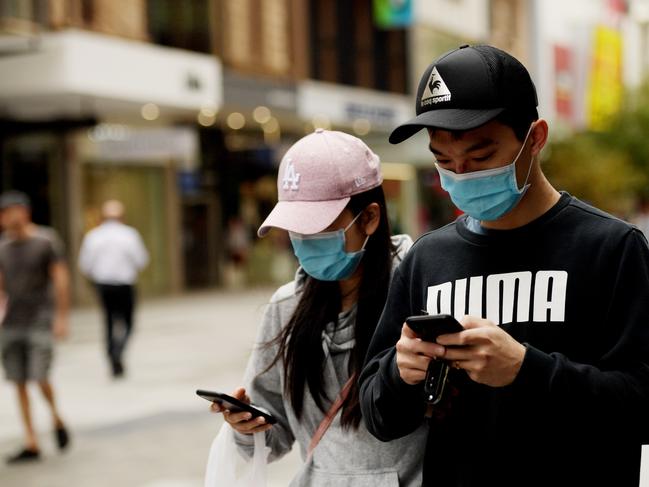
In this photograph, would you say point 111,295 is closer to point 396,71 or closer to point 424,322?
point 424,322

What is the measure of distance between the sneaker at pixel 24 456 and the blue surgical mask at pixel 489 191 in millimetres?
6396

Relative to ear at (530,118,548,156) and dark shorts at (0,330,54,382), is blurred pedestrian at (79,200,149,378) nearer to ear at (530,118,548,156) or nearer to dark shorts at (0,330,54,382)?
dark shorts at (0,330,54,382)

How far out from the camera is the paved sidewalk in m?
7.21

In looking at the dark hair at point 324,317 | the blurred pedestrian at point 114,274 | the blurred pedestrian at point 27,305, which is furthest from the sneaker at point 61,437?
the dark hair at point 324,317

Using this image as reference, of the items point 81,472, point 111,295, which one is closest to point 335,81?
point 111,295

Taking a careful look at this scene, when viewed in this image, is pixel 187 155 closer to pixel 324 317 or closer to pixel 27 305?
pixel 27 305

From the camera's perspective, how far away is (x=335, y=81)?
3469cm

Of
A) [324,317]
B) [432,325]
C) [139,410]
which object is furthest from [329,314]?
[139,410]

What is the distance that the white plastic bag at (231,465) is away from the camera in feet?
8.64

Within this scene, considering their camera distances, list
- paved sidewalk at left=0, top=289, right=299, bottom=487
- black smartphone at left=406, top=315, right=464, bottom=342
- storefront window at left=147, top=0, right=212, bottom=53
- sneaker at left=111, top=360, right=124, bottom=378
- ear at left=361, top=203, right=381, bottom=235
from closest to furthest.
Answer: black smartphone at left=406, top=315, right=464, bottom=342 < ear at left=361, top=203, right=381, bottom=235 < paved sidewalk at left=0, top=289, right=299, bottom=487 < sneaker at left=111, top=360, right=124, bottom=378 < storefront window at left=147, top=0, right=212, bottom=53

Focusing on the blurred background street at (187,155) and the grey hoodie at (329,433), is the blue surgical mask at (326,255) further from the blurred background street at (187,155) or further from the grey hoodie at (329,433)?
the blurred background street at (187,155)

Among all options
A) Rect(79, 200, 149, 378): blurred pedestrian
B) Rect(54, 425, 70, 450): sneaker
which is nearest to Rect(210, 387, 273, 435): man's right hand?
Rect(54, 425, 70, 450): sneaker

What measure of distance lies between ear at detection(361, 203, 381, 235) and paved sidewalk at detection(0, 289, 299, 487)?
1.80ft

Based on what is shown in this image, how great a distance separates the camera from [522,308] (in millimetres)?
1925
